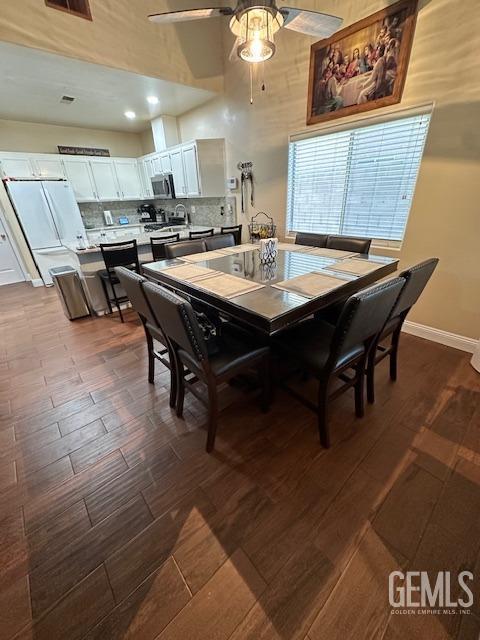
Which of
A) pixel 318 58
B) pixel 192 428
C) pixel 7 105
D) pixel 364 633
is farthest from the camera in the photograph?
pixel 7 105

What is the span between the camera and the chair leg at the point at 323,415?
1.41 meters

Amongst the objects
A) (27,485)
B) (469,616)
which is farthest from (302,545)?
(27,485)

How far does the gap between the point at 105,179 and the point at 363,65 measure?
5.01 meters

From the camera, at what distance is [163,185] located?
4988mm

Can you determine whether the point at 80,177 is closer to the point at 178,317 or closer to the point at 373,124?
the point at 373,124

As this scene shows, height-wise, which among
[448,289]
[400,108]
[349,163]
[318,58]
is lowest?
[448,289]

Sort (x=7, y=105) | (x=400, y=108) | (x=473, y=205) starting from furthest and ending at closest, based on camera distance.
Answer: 1. (x=7, y=105)
2. (x=400, y=108)
3. (x=473, y=205)

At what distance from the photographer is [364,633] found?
89 centimetres

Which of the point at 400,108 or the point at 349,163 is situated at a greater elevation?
the point at 400,108

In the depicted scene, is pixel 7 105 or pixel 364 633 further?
pixel 7 105

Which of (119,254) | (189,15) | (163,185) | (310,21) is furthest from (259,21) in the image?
(163,185)

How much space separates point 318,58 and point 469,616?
13.8 ft

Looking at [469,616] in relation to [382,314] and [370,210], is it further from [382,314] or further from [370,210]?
[370,210]

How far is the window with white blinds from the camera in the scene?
7.95 ft
